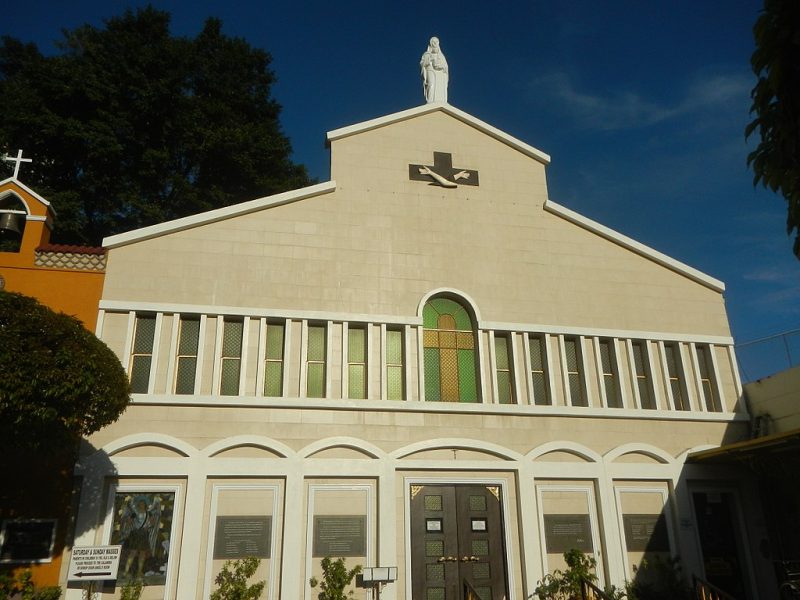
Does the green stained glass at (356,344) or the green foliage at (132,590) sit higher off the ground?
the green stained glass at (356,344)

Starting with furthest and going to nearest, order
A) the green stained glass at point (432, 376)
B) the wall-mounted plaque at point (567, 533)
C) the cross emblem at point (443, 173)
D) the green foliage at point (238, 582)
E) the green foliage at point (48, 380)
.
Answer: the cross emblem at point (443, 173) → the green stained glass at point (432, 376) → the wall-mounted plaque at point (567, 533) → the green foliage at point (238, 582) → the green foliage at point (48, 380)

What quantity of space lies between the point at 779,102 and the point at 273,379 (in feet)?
31.8

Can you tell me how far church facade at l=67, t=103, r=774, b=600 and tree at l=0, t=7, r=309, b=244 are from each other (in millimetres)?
11971

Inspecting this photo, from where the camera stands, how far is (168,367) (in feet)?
41.7

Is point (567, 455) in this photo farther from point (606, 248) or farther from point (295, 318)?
point (295, 318)

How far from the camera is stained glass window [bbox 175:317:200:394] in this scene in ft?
42.2

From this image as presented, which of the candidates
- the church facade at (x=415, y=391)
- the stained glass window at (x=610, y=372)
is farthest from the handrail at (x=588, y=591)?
the stained glass window at (x=610, y=372)

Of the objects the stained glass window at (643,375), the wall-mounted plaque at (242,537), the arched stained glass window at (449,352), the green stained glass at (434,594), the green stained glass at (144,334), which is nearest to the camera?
the wall-mounted plaque at (242,537)

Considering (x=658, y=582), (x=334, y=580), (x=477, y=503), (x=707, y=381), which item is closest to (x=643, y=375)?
(x=707, y=381)

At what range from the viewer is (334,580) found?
1175cm

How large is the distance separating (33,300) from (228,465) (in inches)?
175

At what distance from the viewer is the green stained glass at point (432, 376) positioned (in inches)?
546

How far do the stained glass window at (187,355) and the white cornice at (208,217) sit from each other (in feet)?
5.97

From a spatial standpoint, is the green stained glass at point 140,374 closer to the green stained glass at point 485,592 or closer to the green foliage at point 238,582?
the green foliage at point 238,582
